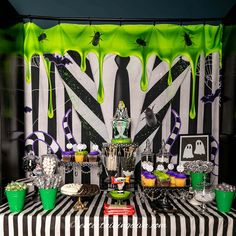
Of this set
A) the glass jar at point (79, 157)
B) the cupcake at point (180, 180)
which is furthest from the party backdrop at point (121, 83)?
the cupcake at point (180, 180)

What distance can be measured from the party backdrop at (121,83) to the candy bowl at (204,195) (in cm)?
74

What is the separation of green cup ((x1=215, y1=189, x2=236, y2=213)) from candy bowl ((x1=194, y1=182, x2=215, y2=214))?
7 cm

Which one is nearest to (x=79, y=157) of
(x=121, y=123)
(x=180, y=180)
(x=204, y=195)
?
(x=121, y=123)

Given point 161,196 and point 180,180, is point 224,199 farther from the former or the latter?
point 161,196

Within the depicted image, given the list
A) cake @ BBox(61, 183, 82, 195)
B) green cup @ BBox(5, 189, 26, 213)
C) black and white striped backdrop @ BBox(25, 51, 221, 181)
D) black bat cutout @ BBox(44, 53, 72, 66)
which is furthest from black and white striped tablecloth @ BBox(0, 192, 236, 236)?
black bat cutout @ BBox(44, 53, 72, 66)

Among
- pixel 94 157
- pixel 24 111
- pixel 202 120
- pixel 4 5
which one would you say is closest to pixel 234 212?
pixel 202 120

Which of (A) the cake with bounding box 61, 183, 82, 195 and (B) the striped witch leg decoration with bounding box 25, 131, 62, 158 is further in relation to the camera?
(B) the striped witch leg decoration with bounding box 25, 131, 62, 158

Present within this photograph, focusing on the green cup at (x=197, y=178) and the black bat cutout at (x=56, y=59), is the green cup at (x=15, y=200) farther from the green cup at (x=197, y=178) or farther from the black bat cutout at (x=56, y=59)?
the green cup at (x=197, y=178)

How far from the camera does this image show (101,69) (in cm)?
289

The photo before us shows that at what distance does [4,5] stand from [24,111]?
118cm

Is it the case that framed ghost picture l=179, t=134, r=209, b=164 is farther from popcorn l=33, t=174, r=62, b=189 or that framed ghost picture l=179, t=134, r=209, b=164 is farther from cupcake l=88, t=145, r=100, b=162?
popcorn l=33, t=174, r=62, b=189

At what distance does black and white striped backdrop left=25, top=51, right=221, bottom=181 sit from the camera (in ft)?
9.50

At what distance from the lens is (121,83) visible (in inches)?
114

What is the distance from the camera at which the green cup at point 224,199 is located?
212 cm
